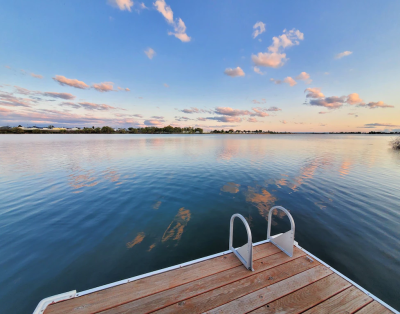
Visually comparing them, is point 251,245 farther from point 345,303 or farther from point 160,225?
point 160,225

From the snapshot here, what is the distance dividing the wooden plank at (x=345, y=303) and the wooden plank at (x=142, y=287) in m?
1.57

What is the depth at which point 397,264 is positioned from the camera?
530cm

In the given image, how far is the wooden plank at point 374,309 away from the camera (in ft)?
10.3

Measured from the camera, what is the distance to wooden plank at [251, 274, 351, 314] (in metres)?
3.19

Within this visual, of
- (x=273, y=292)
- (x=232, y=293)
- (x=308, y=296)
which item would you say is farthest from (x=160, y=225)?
(x=308, y=296)

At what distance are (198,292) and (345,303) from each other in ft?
10.3

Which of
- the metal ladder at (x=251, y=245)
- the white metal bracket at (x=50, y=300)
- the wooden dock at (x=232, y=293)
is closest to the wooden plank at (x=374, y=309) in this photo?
the wooden dock at (x=232, y=293)

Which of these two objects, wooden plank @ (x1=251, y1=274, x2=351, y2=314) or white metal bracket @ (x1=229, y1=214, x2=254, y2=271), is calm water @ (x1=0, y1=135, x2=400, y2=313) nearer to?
white metal bracket @ (x1=229, y1=214, x2=254, y2=271)

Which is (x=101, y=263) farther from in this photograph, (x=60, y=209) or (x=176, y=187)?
(x=176, y=187)

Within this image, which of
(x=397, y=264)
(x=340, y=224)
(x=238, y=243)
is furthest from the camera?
(x=340, y=224)

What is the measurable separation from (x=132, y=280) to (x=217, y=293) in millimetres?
2033

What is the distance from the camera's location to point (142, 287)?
11.7 feet

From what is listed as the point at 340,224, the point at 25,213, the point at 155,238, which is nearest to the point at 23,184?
the point at 25,213

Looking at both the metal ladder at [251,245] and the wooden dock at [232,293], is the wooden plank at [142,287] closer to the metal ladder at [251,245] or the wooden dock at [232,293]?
the wooden dock at [232,293]
